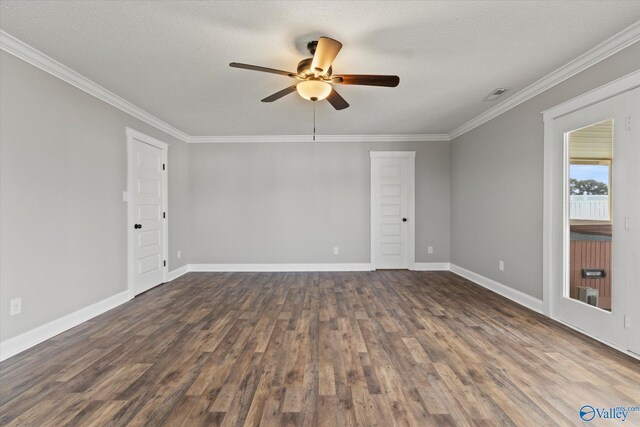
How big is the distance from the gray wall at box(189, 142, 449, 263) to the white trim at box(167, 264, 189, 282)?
213mm

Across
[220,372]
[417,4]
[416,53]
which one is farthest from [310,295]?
[417,4]

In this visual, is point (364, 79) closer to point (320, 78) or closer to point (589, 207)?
point (320, 78)

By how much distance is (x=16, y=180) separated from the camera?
2.42 m

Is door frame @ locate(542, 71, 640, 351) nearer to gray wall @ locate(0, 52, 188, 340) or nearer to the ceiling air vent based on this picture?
the ceiling air vent

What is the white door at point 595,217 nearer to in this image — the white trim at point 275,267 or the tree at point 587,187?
the tree at point 587,187

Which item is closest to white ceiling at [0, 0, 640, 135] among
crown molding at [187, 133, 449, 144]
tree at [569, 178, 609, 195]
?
tree at [569, 178, 609, 195]

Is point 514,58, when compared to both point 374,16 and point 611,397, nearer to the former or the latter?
point 374,16

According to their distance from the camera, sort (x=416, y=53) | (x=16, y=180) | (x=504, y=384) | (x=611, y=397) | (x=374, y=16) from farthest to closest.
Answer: (x=416, y=53) < (x=16, y=180) < (x=374, y=16) < (x=504, y=384) < (x=611, y=397)

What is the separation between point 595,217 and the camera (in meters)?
2.65

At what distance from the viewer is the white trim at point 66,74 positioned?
2.34 metres

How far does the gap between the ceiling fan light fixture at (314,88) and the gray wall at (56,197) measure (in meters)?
2.34

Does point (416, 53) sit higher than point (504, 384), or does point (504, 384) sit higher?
point (416, 53)

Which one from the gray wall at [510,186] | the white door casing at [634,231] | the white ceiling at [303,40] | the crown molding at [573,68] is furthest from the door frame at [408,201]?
the white door casing at [634,231]

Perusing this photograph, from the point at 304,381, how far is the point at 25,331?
2422 mm
